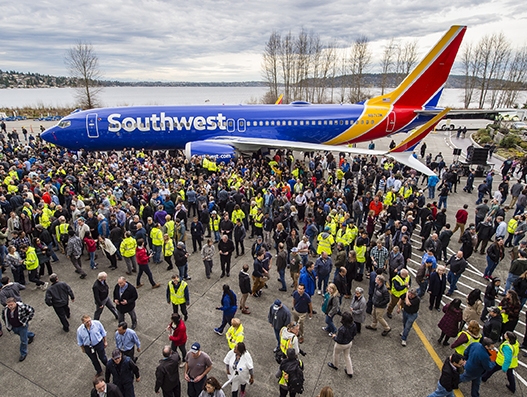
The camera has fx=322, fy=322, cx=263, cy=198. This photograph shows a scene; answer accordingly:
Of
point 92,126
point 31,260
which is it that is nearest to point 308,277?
point 31,260

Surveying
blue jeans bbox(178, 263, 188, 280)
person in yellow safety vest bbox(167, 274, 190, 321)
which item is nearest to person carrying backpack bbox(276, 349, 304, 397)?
person in yellow safety vest bbox(167, 274, 190, 321)

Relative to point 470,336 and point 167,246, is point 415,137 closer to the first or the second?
point 470,336

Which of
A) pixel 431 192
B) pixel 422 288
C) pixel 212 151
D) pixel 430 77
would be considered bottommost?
pixel 422 288

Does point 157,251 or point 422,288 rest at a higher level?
point 157,251

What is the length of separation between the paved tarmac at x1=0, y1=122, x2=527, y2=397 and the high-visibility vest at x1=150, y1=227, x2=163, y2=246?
53.8 inches

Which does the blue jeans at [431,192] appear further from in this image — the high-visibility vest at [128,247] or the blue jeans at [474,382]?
the high-visibility vest at [128,247]

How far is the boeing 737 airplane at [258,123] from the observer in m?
19.6

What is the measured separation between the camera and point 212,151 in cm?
1905

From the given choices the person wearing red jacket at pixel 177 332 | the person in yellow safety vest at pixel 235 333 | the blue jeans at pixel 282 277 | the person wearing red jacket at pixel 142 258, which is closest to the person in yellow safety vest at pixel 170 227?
the person wearing red jacket at pixel 142 258

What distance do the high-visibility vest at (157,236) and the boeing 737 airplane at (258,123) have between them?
371 inches

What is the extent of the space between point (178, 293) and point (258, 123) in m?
15.1

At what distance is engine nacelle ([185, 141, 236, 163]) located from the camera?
61.9ft

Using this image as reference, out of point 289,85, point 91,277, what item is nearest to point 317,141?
point 91,277

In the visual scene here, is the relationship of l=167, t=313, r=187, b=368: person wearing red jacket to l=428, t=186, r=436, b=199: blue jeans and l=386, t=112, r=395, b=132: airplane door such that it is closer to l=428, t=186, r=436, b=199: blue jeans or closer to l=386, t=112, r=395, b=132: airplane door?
l=428, t=186, r=436, b=199: blue jeans
